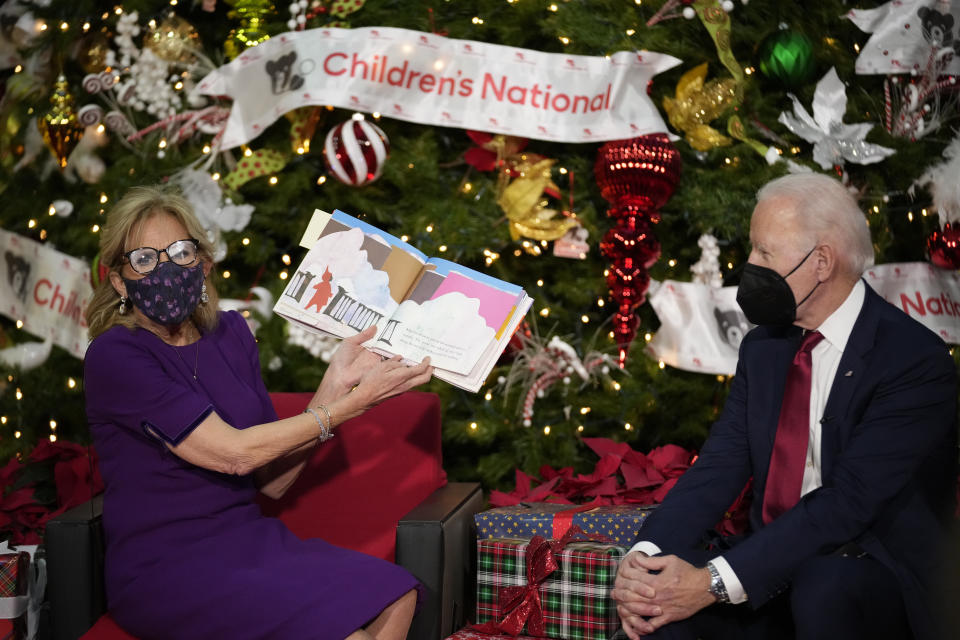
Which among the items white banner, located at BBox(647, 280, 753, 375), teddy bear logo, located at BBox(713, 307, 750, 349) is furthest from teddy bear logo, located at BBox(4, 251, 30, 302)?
teddy bear logo, located at BBox(713, 307, 750, 349)

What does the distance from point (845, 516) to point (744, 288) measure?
1.93 ft

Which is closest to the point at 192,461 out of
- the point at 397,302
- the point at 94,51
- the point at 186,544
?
the point at 186,544

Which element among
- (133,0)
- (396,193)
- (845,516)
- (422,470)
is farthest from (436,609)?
(133,0)

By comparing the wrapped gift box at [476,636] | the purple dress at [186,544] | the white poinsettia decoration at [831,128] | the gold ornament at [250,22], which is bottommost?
the wrapped gift box at [476,636]

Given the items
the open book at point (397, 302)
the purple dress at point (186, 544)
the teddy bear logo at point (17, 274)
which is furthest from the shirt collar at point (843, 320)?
the teddy bear logo at point (17, 274)

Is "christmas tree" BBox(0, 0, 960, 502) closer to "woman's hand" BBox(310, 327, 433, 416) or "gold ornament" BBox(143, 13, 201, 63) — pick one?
"gold ornament" BBox(143, 13, 201, 63)

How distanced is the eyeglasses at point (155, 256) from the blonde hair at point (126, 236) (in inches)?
2.1

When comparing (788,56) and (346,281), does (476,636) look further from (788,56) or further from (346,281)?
(788,56)

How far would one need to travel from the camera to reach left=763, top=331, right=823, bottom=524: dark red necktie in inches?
91.7

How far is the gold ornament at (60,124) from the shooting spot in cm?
383

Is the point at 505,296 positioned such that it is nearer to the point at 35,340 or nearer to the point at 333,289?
the point at 333,289

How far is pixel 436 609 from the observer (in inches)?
101

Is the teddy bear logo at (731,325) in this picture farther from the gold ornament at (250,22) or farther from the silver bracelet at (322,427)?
the gold ornament at (250,22)

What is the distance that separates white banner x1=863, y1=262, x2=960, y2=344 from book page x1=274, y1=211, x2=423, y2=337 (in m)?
1.73
